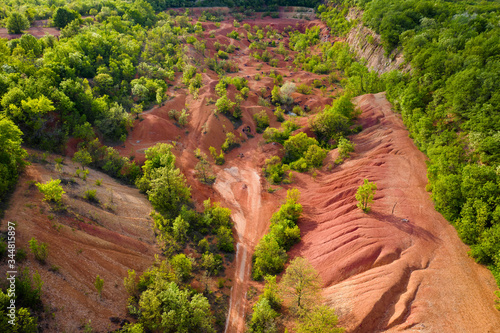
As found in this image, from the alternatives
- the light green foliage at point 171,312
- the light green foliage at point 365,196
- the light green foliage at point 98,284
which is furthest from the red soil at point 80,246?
the light green foliage at point 365,196

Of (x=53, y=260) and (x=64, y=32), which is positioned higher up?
(x=64, y=32)

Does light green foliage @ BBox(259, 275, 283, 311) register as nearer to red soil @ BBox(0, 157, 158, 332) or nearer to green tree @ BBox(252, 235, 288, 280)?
green tree @ BBox(252, 235, 288, 280)

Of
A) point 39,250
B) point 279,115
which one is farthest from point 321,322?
point 279,115

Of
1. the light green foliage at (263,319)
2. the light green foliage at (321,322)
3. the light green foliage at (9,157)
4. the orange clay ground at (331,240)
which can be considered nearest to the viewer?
the light green foliage at (321,322)

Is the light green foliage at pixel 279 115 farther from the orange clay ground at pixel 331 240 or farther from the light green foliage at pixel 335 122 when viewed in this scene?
the orange clay ground at pixel 331 240

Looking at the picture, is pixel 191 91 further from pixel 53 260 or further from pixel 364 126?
pixel 53 260

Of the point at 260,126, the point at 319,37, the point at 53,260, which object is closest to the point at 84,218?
the point at 53,260
